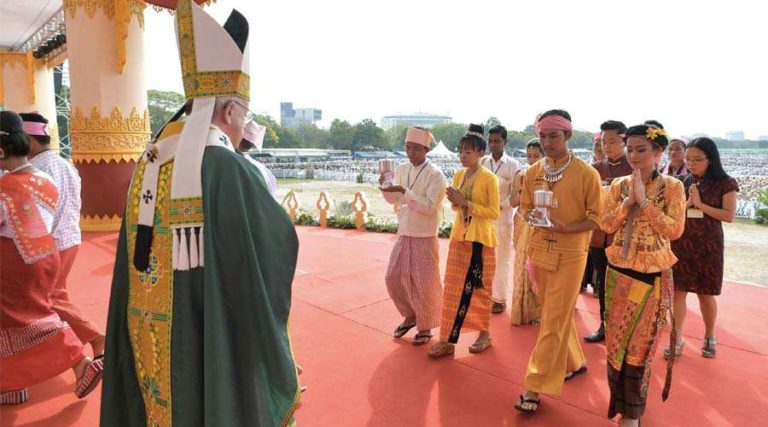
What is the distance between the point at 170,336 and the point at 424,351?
2570mm

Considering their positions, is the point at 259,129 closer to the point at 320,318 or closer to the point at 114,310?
the point at 320,318

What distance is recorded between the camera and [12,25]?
45.9 ft

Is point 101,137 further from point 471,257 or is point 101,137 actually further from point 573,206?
point 573,206

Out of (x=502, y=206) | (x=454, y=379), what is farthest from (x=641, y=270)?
(x=502, y=206)

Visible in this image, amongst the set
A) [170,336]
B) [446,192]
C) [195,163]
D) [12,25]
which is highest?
[12,25]

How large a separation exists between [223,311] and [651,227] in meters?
2.39

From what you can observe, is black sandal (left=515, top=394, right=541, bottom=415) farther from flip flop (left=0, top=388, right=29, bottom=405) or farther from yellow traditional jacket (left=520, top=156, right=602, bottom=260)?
flip flop (left=0, top=388, right=29, bottom=405)

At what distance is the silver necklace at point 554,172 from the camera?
3.15 m

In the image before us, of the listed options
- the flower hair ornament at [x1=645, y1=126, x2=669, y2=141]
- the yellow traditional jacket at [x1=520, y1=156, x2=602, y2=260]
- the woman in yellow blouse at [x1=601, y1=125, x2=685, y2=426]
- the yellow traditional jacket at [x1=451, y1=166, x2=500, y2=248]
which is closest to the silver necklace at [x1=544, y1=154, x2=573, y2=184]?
the yellow traditional jacket at [x1=520, y1=156, x2=602, y2=260]

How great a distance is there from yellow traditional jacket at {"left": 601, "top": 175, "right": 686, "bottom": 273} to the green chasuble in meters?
2.02

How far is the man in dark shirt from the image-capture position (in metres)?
4.24

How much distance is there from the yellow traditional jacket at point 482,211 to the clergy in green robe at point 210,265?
2287mm

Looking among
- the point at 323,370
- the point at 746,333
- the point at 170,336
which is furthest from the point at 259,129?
the point at 746,333

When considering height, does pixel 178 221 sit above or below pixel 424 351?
above
